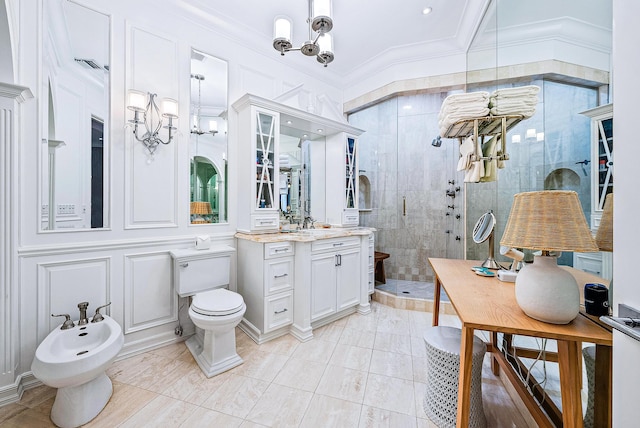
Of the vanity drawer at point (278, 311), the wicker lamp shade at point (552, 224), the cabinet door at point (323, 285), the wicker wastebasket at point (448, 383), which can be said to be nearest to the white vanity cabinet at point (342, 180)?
the cabinet door at point (323, 285)

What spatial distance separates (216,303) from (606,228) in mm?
2173

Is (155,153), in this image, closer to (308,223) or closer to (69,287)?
(69,287)

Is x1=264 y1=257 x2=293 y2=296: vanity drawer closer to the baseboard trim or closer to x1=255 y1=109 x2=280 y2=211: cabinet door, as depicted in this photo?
x1=255 y1=109 x2=280 y2=211: cabinet door

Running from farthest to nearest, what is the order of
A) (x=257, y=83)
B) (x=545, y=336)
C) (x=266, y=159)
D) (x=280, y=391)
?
(x=257, y=83) < (x=266, y=159) < (x=280, y=391) < (x=545, y=336)

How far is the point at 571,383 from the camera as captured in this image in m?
0.94

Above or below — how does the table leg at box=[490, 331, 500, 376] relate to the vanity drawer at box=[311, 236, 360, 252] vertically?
below

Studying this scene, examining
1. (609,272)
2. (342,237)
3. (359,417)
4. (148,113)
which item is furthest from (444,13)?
(359,417)

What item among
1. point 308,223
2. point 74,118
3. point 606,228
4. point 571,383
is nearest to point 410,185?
point 308,223

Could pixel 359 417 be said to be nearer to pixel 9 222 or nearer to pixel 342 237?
pixel 342 237

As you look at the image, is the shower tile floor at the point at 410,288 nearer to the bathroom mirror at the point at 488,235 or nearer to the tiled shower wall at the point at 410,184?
the tiled shower wall at the point at 410,184

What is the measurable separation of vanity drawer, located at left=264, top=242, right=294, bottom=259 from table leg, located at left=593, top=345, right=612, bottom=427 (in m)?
1.96

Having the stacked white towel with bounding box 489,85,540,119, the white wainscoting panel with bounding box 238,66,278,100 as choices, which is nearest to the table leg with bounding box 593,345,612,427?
the stacked white towel with bounding box 489,85,540,119

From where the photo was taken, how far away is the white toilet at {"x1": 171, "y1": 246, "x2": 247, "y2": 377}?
1.83m

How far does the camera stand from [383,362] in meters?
2.02
